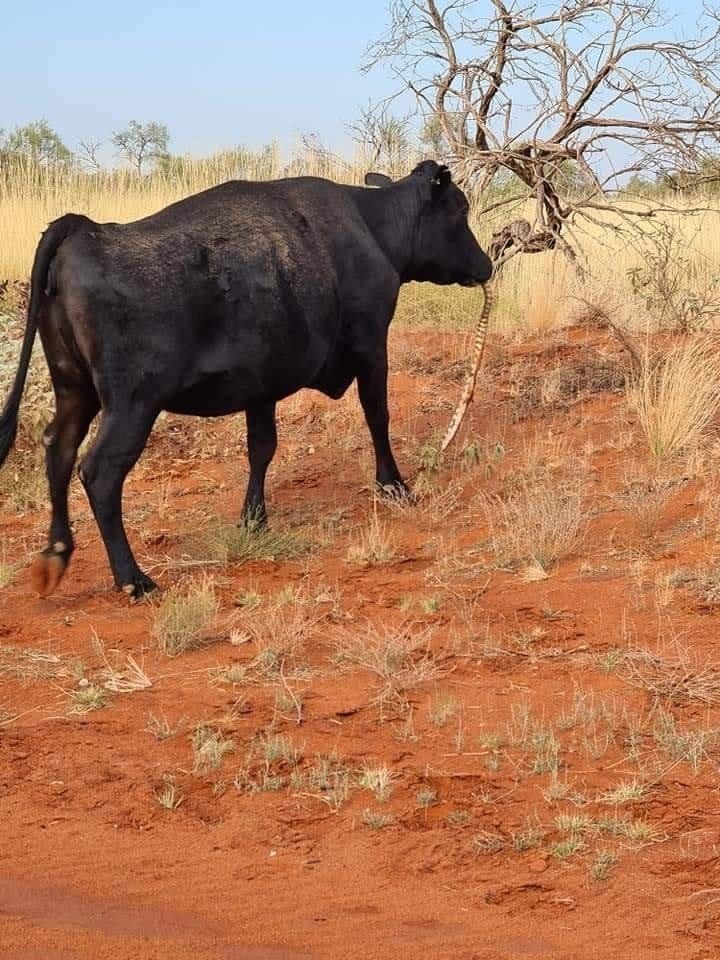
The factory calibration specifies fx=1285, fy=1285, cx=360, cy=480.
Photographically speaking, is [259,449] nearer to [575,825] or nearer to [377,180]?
[377,180]

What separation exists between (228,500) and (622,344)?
3775mm

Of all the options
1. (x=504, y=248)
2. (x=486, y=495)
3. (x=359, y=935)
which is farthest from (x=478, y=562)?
(x=504, y=248)

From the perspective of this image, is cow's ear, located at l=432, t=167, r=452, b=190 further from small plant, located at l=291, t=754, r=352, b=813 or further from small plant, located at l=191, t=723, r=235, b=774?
small plant, located at l=291, t=754, r=352, b=813

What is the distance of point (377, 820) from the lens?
3.82m

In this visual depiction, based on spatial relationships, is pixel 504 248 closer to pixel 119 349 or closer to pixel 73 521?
pixel 73 521

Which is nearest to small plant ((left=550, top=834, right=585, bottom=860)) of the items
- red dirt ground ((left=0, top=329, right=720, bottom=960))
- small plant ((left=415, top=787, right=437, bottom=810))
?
red dirt ground ((left=0, top=329, right=720, bottom=960))

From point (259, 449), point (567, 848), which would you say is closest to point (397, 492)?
point (259, 449)

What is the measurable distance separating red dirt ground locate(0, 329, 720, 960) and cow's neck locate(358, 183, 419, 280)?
60.4 inches

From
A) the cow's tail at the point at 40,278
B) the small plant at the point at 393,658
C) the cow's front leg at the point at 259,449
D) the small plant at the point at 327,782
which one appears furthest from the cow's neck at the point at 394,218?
the small plant at the point at 327,782

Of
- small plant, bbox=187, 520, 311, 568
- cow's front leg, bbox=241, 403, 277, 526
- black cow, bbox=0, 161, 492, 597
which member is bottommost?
small plant, bbox=187, 520, 311, 568

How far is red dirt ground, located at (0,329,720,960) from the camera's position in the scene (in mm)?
3260

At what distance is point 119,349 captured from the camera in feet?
19.2

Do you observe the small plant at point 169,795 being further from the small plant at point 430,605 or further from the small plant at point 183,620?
the small plant at point 430,605

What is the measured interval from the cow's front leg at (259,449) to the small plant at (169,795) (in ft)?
10.7
